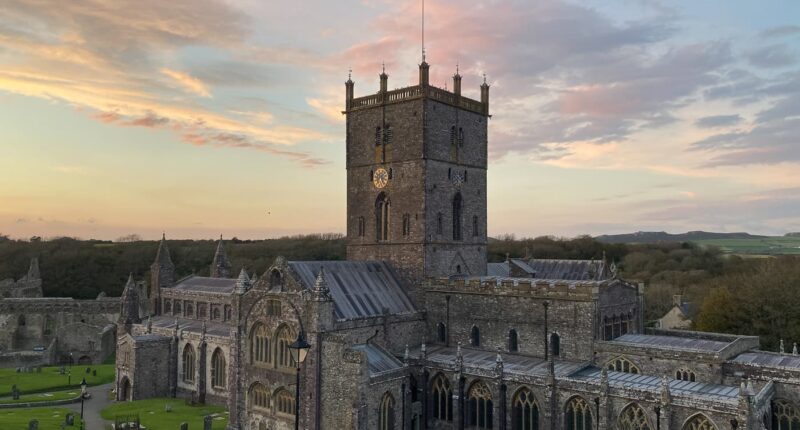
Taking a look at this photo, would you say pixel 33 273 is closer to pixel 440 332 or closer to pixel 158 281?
pixel 158 281

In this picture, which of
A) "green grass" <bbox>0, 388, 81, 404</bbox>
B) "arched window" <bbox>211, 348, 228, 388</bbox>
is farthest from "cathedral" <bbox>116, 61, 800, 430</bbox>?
"green grass" <bbox>0, 388, 81, 404</bbox>

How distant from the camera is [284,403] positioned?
35906 mm

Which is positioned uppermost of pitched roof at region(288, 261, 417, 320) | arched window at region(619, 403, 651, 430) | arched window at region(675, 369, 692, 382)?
pitched roof at region(288, 261, 417, 320)

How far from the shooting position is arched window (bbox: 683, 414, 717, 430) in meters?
27.2

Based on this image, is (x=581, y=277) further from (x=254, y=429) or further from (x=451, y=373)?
(x=254, y=429)

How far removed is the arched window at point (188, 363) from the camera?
54.2 m

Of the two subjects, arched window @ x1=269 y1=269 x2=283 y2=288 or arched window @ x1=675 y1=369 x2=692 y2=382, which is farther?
arched window @ x1=269 y1=269 x2=283 y2=288

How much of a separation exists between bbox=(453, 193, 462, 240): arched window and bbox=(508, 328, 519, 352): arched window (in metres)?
9.26

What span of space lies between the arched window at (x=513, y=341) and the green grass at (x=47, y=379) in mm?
45985

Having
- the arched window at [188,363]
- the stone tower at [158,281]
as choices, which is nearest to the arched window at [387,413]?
the arched window at [188,363]

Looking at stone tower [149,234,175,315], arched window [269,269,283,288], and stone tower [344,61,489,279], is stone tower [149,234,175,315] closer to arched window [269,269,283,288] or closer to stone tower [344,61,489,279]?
stone tower [344,61,489,279]

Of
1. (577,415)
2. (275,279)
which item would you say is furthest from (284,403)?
(577,415)

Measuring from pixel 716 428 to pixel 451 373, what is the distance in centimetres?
1427

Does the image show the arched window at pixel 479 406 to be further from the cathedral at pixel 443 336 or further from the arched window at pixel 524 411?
the arched window at pixel 524 411
